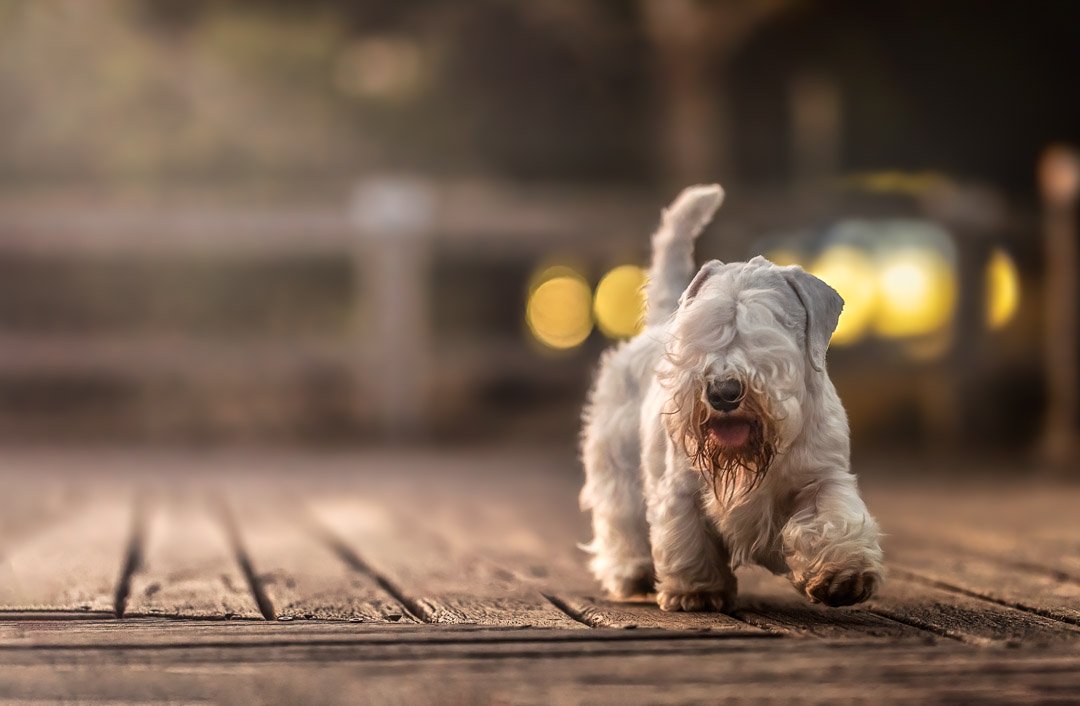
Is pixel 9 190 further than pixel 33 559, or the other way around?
pixel 9 190

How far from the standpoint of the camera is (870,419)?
10.6 meters

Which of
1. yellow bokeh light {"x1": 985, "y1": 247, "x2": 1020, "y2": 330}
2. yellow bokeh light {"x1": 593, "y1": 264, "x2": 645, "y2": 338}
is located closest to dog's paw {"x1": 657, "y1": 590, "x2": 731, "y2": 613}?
yellow bokeh light {"x1": 985, "y1": 247, "x2": 1020, "y2": 330}

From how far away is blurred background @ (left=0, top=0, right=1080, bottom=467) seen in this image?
10000 millimetres

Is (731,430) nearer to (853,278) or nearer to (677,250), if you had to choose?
(677,250)

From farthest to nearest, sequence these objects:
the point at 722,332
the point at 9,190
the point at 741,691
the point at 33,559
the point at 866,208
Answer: the point at 9,190, the point at 866,208, the point at 33,559, the point at 722,332, the point at 741,691

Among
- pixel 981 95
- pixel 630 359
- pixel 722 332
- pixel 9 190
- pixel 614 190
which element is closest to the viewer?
pixel 722 332

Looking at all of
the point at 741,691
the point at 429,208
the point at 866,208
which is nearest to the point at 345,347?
the point at 429,208

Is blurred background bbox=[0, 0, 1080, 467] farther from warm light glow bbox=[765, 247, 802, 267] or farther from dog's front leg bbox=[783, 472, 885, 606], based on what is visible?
dog's front leg bbox=[783, 472, 885, 606]

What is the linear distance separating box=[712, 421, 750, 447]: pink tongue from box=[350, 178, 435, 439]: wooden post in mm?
6307

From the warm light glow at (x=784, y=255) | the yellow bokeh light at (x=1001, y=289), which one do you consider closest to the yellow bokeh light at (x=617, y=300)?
the warm light glow at (x=784, y=255)

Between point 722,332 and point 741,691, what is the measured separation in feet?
2.97

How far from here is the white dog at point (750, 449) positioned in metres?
3.19

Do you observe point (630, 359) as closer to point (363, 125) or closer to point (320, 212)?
point (320, 212)

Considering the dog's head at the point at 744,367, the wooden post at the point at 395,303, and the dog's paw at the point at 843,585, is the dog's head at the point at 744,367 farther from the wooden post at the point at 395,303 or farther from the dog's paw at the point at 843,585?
the wooden post at the point at 395,303
